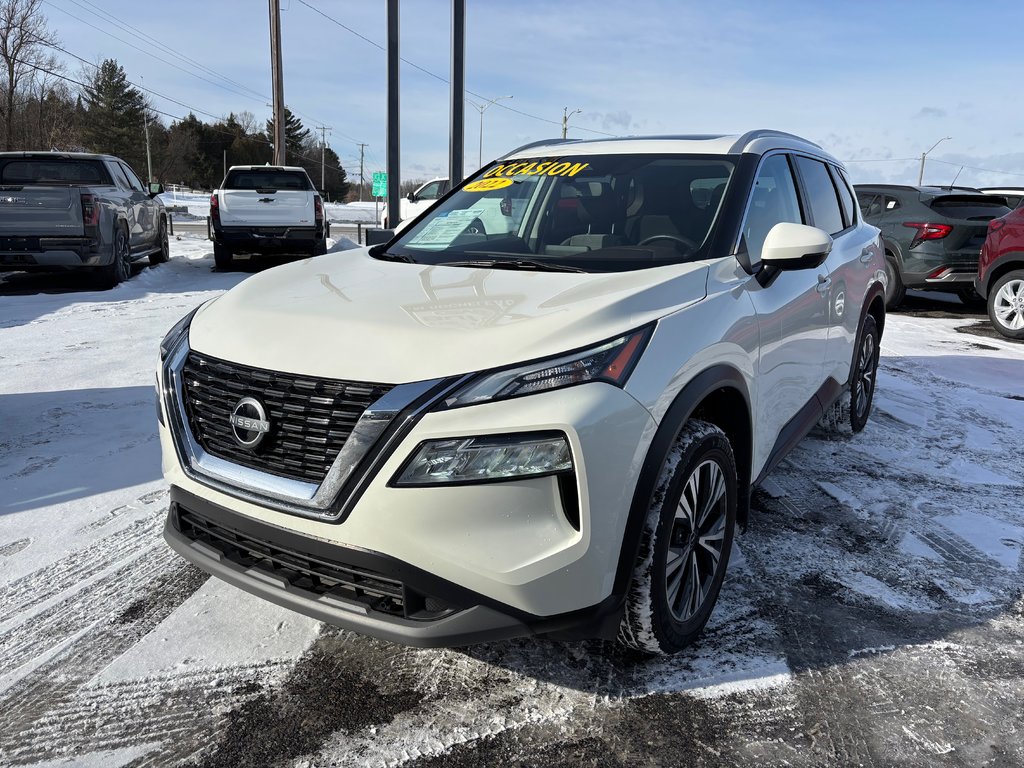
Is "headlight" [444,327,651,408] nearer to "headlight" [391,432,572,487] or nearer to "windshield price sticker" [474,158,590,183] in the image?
"headlight" [391,432,572,487]

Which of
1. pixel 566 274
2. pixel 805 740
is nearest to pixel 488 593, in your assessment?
pixel 805 740

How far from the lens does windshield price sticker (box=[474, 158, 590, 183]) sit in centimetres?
370

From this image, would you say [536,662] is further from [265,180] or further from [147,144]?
[147,144]

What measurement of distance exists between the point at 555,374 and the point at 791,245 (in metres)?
1.34

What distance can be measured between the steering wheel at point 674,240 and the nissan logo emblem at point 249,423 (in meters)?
1.67

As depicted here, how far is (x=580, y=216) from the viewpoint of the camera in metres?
3.47

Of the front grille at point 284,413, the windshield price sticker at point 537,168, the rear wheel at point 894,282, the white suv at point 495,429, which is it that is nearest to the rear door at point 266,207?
the rear wheel at point 894,282

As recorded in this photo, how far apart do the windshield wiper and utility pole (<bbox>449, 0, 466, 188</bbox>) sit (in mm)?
13282

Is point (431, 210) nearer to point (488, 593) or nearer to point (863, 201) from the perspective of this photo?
point (488, 593)

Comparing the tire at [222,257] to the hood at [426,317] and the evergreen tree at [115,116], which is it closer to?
the hood at [426,317]

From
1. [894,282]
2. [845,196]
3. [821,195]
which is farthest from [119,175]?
[894,282]

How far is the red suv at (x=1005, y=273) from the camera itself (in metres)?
9.01

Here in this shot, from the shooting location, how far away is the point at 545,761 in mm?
2137

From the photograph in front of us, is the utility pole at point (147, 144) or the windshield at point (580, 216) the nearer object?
the windshield at point (580, 216)
